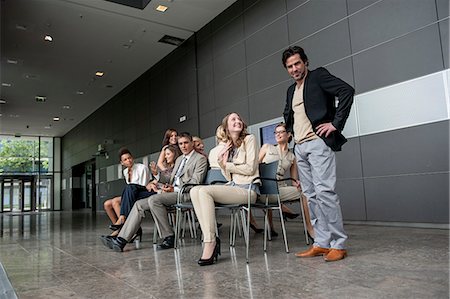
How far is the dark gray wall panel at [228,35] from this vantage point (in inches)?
279

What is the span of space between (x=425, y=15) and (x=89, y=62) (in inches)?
339

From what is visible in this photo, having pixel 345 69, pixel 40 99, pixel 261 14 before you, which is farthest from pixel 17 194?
pixel 345 69

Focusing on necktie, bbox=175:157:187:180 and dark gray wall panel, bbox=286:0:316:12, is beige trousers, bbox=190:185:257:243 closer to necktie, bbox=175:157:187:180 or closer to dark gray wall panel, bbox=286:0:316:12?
necktie, bbox=175:157:187:180

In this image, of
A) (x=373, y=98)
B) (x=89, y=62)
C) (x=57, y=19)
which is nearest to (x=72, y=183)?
(x=89, y=62)

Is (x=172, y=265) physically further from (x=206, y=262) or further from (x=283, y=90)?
(x=283, y=90)

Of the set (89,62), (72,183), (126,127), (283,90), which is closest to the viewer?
(283,90)

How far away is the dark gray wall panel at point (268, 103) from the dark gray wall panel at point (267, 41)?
68 cm

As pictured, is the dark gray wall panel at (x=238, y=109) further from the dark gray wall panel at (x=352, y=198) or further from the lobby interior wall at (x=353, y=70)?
the dark gray wall panel at (x=352, y=198)

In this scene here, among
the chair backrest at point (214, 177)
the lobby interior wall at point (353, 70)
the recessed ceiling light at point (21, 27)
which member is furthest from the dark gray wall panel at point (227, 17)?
the chair backrest at point (214, 177)

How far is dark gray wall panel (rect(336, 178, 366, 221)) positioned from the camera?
186 inches

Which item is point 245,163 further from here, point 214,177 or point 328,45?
point 328,45

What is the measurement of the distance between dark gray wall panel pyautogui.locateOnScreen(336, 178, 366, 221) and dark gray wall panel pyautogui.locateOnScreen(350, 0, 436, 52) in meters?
1.84

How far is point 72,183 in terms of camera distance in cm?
1897

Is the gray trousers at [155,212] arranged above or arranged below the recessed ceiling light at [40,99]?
below
